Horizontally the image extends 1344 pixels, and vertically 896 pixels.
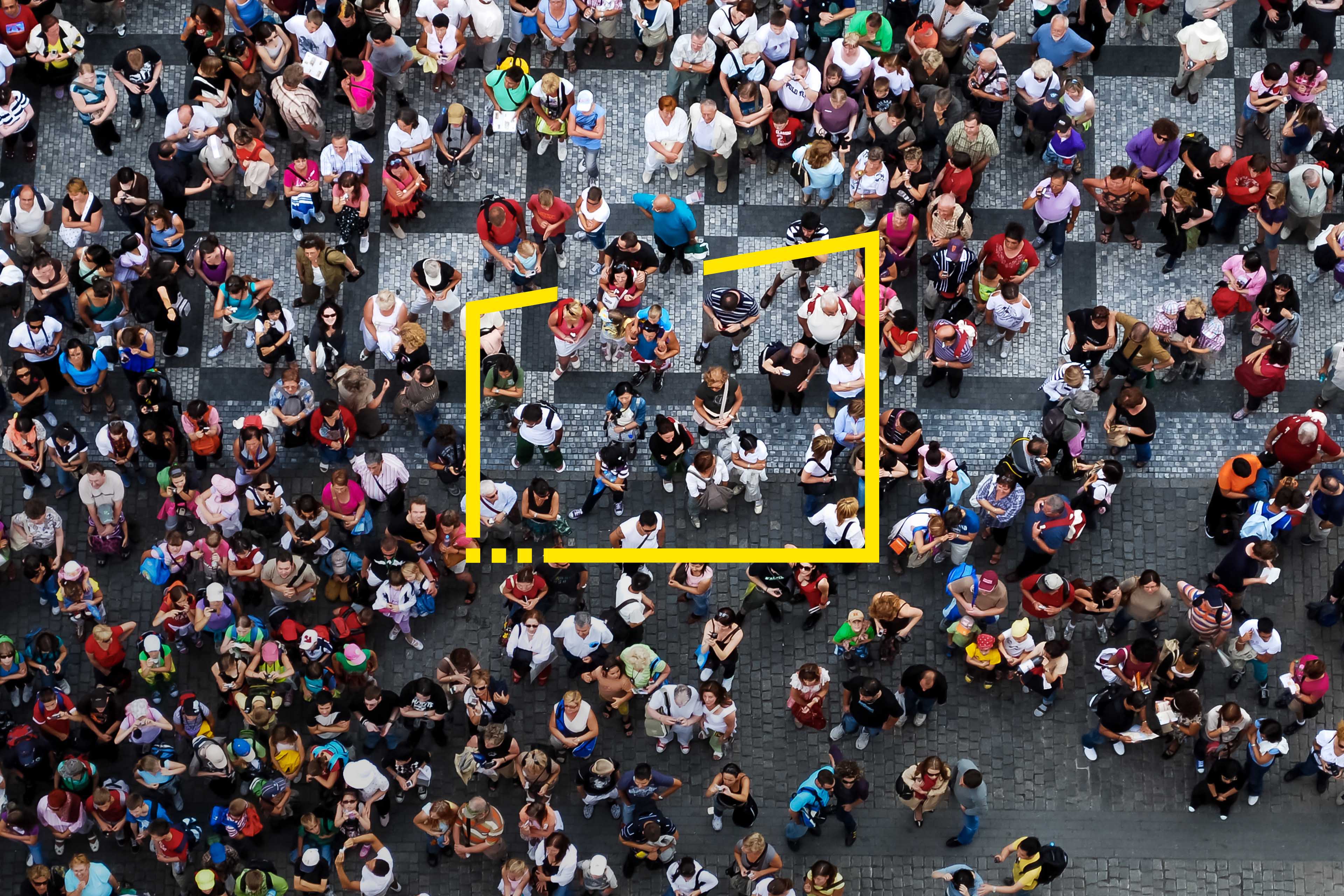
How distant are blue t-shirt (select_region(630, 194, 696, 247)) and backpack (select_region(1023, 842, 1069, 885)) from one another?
8.31 metres

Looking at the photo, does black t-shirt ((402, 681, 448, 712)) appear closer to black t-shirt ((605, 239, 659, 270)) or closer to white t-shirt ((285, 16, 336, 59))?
black t-shirt ((605, 239, 659, 270))

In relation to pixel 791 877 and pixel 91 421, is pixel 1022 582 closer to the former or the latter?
pixel 791 877

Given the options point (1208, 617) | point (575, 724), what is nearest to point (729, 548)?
point (575, 724)

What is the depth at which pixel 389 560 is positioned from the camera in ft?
59.9

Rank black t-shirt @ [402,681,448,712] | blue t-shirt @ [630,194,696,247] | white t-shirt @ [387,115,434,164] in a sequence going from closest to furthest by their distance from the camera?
black t-shirt @ [402,681,448,712]
blue t-shirt @ [630,194,696,247]
white t-shirt @ [387,115,434,164]

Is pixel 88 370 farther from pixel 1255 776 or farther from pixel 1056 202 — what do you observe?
pixel 1255 776

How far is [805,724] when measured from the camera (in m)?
18.6

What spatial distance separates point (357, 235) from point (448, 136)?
1.68 m

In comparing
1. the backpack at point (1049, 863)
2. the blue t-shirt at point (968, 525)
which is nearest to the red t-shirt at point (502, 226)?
the blue t-shirt at point (968, 525)

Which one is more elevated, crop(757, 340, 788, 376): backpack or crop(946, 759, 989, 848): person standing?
crop(757, 340, 788, 376): backpack

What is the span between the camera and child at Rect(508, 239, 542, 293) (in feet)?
64.8

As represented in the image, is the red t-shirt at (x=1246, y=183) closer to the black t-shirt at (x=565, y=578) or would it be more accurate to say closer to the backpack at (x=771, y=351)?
the backpack at (x=771, y=351)

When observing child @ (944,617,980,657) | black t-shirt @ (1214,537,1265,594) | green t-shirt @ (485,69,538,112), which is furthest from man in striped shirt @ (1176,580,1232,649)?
green t-shirt @ (485,69,538,112)

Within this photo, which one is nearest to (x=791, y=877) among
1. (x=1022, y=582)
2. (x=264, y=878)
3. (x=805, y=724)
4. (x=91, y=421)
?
(x=805, y=724)
